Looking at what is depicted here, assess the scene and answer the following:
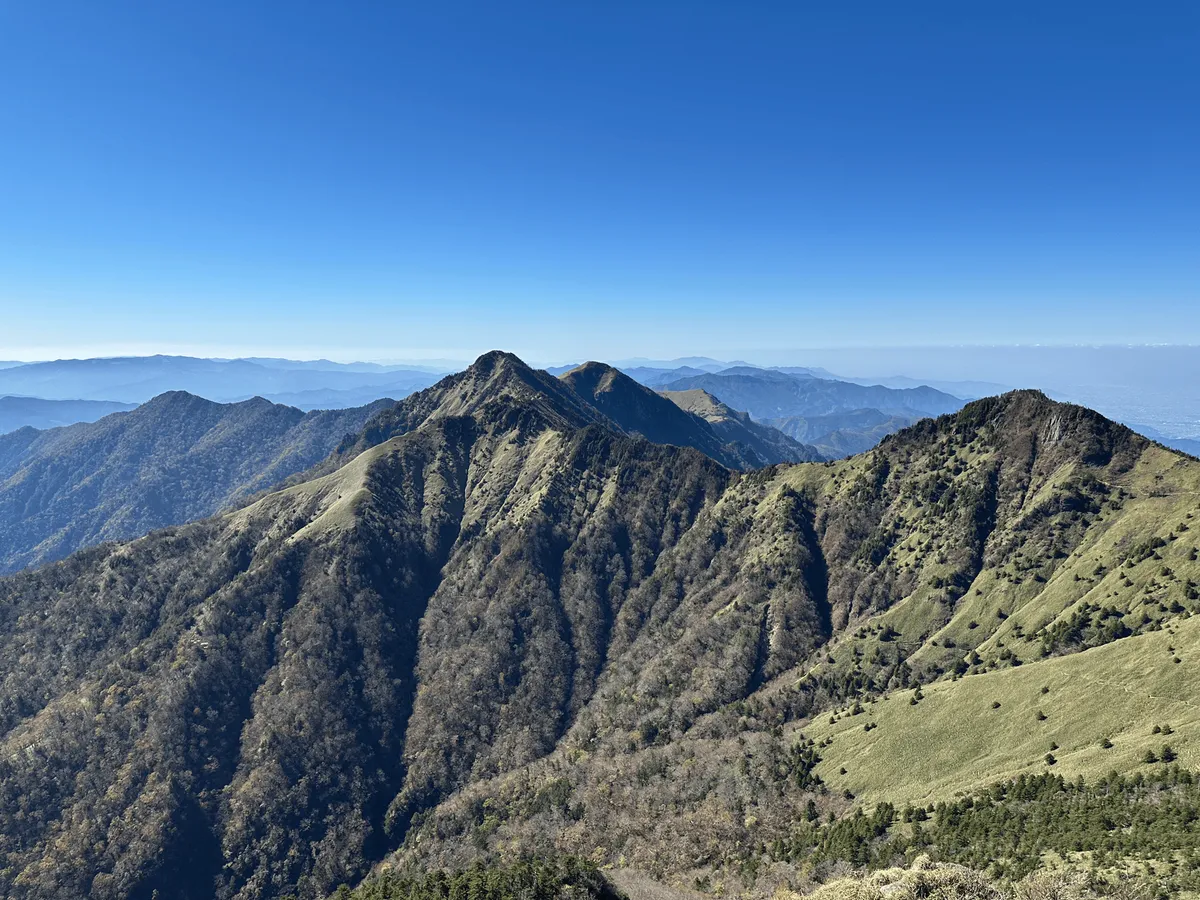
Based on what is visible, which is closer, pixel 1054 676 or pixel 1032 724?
pixel 1032 724

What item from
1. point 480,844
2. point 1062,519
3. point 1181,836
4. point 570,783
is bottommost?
point 480,844

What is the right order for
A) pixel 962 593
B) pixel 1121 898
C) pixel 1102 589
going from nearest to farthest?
pixel 1121 898 < pixel 1102 589 < pixel 962 593

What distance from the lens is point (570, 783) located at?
7771 inches

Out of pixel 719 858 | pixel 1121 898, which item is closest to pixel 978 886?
pixel 1121 898

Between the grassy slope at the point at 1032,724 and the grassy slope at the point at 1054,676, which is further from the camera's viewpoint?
the grassy slope at the point at 1054,676

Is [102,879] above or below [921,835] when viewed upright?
below

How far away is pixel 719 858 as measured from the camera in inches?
5418

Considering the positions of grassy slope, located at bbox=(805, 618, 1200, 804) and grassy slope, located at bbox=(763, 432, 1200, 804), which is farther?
grassy slope, located at bbox=(763, 432, 1200, 804)

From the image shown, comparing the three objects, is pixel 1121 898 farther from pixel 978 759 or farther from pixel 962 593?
pixel 962 593

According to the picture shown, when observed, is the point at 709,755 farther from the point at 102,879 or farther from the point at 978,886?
the point at 102,879

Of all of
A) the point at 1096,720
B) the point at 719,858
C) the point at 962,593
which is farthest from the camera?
the point at 962,593

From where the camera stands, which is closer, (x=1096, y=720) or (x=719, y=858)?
(x=1096, y=720)

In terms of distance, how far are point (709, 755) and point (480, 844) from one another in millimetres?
79468

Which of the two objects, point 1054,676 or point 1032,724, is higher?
point 1054,676
